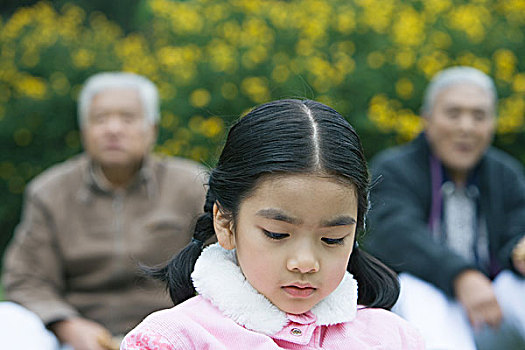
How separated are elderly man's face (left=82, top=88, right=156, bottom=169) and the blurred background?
145cm

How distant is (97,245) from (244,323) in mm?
1908

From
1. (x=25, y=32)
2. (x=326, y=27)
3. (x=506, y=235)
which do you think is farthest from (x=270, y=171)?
(x=25, y=32)

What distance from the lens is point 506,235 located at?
367 centimetres

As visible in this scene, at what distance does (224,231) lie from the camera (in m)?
1.81

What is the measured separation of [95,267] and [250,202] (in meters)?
1.97

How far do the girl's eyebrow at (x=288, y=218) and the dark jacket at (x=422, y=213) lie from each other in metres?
1.72

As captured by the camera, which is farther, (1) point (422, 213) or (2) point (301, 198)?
(1) point (422, 213)

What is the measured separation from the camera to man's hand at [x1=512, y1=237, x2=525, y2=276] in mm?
3277

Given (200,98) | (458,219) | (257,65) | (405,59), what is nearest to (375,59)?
(405,59)

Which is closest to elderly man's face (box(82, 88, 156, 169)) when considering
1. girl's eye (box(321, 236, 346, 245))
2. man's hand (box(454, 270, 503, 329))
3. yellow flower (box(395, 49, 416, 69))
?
man's hand (box(454, 270, 503, 329))

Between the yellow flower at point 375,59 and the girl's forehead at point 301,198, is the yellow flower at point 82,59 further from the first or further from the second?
the girl's forehead at point 301,198

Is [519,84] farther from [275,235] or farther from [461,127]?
[275,235]

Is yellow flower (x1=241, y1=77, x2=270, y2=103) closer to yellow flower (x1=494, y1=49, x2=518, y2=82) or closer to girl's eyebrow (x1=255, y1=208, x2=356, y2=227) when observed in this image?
yellow flower (x1=494, y1=49, x2=518, y2=82)

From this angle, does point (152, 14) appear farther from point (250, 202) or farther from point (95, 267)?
point (250, 202)
